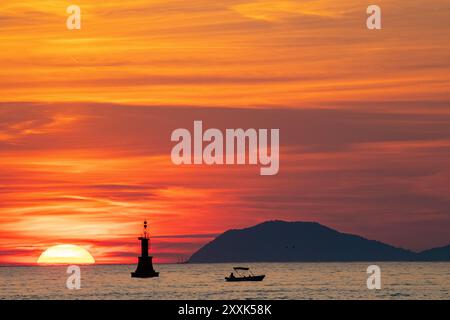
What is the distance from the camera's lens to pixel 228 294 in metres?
154

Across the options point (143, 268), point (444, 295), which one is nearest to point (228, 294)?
point (143, 268)
